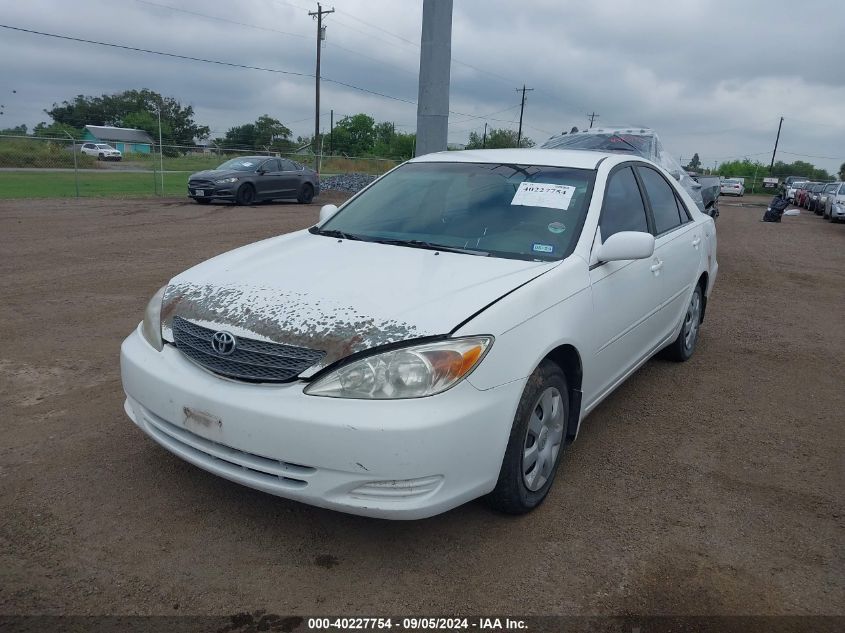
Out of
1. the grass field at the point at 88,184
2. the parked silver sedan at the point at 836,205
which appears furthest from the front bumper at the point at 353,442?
the parked silver sedan at the point at 836,205

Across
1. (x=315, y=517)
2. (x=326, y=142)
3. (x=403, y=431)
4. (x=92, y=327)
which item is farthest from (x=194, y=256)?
(x=326, y=142)

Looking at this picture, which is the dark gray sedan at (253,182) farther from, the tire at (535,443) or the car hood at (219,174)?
the tire at (535,443)

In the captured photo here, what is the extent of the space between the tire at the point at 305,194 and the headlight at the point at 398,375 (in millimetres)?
19018

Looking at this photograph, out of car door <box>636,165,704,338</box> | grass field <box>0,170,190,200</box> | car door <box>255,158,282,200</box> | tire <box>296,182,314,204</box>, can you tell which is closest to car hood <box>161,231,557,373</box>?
car door <box>636,165,704,338</box>

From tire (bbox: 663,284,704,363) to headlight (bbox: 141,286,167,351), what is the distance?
371 cm

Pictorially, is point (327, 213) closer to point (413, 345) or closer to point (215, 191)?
point (413, 345)

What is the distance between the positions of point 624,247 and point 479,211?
2.73 ft

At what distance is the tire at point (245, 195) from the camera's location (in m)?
18.7

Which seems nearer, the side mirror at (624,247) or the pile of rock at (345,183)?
the side mirror at (624,247)

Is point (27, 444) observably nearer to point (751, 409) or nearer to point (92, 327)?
point (92, 327)

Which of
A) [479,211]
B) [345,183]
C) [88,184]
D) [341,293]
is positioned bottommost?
[88,184]

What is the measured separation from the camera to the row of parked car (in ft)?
70.6

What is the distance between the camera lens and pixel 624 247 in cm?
339

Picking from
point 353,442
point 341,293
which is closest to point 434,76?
point 341,293
